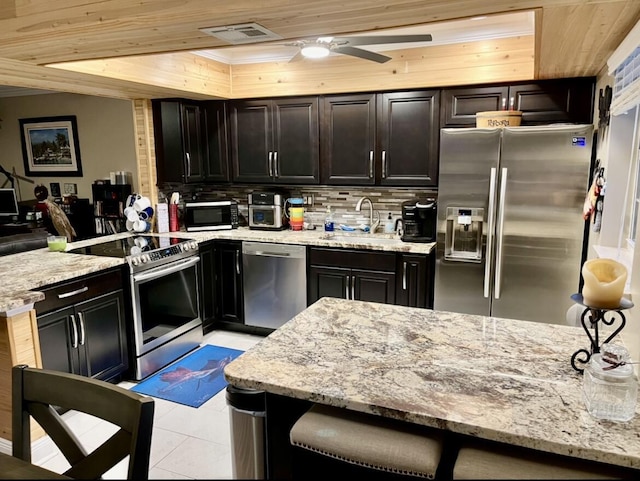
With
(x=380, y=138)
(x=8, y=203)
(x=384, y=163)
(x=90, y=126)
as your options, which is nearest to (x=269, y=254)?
(x=384, y=163)

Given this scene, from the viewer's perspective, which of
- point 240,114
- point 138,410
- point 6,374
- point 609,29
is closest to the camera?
point 138,410

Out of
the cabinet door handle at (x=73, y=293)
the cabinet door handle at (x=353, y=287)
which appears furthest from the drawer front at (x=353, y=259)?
the cabinet door handle at (x=73, y=293)

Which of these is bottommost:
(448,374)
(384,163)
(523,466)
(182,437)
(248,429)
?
(182,437)

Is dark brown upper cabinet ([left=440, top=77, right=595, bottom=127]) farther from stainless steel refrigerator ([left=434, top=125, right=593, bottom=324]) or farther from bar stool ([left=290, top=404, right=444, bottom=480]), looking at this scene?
bar stool ([left=290, top=404, right=444, bottom=480])

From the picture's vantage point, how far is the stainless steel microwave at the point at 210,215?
4.50 metres

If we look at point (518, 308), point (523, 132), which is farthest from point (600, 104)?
point (518, 308)

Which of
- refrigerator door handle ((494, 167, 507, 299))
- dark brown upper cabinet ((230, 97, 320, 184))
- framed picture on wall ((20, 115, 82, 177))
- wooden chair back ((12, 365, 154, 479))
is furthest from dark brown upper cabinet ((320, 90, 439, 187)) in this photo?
framed picture on wall ((20, 115, 82, 177))

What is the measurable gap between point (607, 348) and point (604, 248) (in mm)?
1663

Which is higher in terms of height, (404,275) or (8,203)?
(8,203)

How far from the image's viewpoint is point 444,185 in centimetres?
352

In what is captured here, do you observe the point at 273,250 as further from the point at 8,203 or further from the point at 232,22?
the point at 8,203

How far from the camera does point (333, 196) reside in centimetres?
462

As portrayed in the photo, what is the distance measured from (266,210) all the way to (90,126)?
10.5ft

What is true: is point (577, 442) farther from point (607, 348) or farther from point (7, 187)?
point (7, 187)
